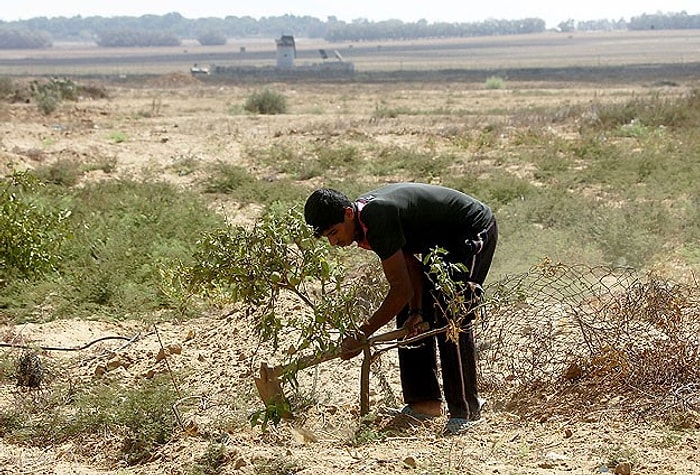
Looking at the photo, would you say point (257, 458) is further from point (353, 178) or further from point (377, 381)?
point (353, 178)

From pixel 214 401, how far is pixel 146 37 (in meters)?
177

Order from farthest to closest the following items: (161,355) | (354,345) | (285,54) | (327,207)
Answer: (285,54)
(161,355)
(354,345)
(327,207)

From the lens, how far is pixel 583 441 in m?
4.46

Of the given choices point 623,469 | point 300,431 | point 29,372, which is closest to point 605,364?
point 623,469

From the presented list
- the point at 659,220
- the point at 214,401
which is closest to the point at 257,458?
the point at 214,401

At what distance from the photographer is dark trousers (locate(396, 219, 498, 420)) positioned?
4824mm

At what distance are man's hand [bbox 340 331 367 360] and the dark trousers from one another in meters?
0.41

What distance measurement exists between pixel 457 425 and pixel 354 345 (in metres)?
0.74

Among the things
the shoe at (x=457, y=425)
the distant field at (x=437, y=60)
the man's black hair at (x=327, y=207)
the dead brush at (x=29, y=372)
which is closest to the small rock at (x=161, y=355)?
the dead brush at (x=29, y=372)

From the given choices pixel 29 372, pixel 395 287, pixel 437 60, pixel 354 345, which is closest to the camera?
pixel 395 287

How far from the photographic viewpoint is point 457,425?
491 cm

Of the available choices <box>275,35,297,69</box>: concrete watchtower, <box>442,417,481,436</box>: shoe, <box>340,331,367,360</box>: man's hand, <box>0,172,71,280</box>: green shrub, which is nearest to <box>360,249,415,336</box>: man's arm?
<box>340,331,367,360</box>: man's hand

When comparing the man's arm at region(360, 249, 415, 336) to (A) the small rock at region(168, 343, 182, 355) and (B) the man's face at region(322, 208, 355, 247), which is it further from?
(A) the small rock at region(168, 343, 182, 355)

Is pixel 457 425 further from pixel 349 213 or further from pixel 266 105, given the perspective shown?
pixel 266 105
